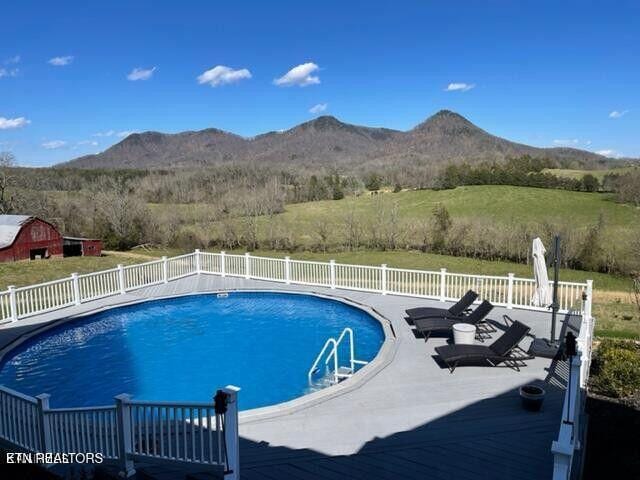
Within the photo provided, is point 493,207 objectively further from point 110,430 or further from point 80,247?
point 110,430

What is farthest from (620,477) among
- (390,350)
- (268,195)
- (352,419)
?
(268,195)

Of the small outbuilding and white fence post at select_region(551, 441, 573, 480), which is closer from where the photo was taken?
white fence post at select_region(551, 441, 573, 480)

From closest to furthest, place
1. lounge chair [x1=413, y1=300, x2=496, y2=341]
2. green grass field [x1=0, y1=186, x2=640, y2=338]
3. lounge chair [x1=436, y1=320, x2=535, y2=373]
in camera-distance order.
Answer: lounge chair [x1=436, y1=320, x2=535, y2=373] → lounge chair [x1=413, y1=300, x2=496, y2=341] → green grass field [x1=0, y1=186, x2=640, y2=338]

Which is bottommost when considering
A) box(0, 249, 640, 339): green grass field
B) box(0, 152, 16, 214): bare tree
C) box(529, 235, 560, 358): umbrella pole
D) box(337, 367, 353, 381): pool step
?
box(0, 249, 640, 339): green grass field

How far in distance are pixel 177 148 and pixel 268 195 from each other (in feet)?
334

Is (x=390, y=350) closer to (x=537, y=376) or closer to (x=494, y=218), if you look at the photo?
(x=537, y=376)

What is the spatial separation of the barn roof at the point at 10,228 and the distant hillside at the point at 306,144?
71.9 meters

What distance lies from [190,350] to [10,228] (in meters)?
22.8

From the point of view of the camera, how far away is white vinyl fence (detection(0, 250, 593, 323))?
38.4 ft

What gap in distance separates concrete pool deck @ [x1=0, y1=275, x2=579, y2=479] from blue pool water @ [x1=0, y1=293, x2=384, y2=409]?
167cm

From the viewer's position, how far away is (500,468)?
4.72 meters

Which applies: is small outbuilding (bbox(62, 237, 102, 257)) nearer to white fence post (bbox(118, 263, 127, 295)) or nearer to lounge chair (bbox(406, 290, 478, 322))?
white fence post (bbox(118, 263, 127, 295))

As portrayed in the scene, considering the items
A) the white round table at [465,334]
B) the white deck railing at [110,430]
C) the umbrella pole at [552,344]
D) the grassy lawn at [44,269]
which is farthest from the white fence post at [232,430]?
the grassy lawn at [44,269]

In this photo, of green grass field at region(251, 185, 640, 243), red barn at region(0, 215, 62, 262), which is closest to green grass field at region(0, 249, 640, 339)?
red barn at region(0, 215, 62, 262)
